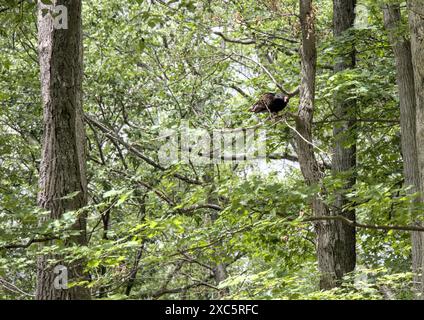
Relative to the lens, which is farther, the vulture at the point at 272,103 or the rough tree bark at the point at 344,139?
the rough tree bark at the point at 344,139

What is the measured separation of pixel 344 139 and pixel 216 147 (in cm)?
181

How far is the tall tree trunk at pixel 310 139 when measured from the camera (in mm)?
5549

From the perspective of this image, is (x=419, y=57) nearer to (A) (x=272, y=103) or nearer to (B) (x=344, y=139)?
(A) (x=272, y=103)

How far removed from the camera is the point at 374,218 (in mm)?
7922

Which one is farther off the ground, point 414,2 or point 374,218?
point 414,2

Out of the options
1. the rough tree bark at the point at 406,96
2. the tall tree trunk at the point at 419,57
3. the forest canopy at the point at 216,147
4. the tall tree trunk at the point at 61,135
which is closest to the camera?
the tall tree trunk at the point at 419,57

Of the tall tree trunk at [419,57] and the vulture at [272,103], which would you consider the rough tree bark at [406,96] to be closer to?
the tall tree trunk at [419,57]

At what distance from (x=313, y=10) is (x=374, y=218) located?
10.9ft

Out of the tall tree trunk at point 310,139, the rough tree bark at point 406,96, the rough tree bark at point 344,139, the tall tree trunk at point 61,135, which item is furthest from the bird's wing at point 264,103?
the rough tree bark at point 344,139

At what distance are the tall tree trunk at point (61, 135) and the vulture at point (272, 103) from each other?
1.70 m

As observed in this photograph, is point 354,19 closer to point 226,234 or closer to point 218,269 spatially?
point 226,234

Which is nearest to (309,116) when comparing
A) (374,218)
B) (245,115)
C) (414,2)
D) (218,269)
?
(414,2)

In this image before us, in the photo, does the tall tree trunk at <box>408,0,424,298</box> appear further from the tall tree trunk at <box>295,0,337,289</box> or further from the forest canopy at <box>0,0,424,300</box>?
the tall tree trunk at <box>295,0,337,289</box>

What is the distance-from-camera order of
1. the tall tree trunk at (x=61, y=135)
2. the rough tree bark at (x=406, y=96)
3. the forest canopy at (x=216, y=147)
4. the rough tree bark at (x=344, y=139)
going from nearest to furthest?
the forest canopy at (x=216, y=147) → the tall tree trunk at (x=61, y=135) → the rough tree bark at (x=406, y=96) → the rough tree bark at (x=344, y=139)
